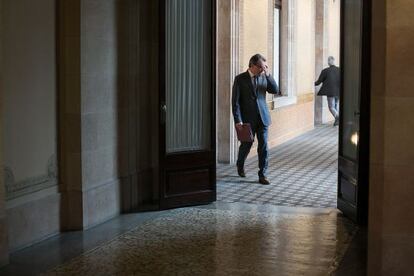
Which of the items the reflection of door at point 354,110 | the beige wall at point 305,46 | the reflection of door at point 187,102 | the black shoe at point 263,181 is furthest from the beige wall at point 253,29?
the reflection of door at point 354,110

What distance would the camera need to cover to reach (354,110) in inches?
265

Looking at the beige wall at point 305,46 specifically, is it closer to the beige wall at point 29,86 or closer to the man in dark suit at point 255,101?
the man in dark suit at point 255,101

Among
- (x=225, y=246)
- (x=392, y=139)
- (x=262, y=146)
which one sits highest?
(x=392, y=139)

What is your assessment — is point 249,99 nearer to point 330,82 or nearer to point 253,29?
point 253,29

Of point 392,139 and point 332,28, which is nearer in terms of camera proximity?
point 392,139

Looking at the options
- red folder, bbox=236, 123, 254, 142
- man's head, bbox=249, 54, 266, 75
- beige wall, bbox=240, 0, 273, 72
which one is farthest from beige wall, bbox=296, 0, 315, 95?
red folder, bbox=236, 123, 254, 142

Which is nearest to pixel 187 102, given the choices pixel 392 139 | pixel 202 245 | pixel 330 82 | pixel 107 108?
pixel 107 108

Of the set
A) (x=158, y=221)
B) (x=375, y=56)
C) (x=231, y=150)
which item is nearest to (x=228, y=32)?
(x=231, y=150)

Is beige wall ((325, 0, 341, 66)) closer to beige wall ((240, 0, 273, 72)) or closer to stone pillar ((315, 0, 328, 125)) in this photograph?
stone pillar ((315, 0, 328, 125))

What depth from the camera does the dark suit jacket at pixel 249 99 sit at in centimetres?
883

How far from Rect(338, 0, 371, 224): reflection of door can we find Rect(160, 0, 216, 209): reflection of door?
1.44m

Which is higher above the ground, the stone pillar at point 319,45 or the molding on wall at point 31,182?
the stone pillar at point 319,45

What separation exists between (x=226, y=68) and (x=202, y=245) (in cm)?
505

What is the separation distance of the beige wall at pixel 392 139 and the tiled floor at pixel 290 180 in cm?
302
